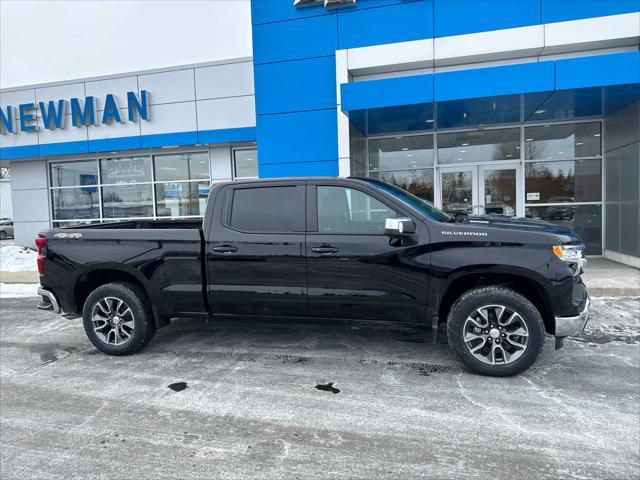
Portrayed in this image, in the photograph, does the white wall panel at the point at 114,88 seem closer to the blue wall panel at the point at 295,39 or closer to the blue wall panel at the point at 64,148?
the blue wall panel at the point at 64,148

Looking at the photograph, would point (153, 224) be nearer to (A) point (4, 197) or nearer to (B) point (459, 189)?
(B) point (459, 189)

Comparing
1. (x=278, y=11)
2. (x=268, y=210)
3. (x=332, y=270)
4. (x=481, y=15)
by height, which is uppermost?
(x=278, y=11)

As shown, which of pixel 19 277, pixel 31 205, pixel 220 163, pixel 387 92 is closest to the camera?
pixel 387 92

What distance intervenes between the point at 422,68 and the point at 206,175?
25.5 ft

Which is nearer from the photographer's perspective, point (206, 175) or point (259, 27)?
point (259, 27)

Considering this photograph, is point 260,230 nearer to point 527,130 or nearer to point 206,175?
point 527,130

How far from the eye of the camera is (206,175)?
1514cm

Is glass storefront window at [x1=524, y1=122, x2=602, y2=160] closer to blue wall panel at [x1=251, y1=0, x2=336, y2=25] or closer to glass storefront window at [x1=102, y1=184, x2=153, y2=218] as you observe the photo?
blue wall panel at [x1=251, y1=0, x2=336, y2=25]

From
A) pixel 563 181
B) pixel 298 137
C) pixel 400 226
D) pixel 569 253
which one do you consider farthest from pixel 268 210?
pixel 563 181

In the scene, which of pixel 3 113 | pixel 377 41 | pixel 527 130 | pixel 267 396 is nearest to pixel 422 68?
pixel 377 41

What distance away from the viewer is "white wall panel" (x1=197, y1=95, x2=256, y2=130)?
1355 cm

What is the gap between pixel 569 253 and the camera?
430cm

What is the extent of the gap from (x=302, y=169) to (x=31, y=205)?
11.9m

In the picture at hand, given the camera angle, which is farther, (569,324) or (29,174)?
(29,174)
